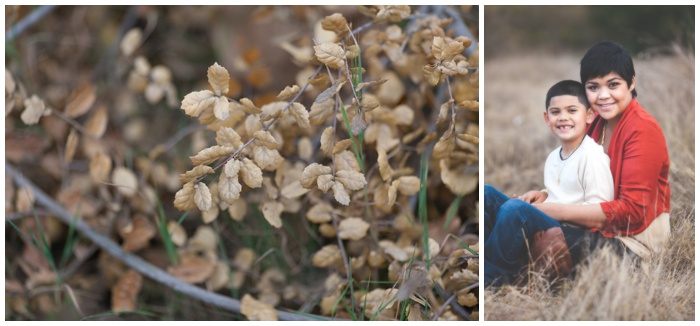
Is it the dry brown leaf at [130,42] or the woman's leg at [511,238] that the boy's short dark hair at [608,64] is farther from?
the dry brown leaf at [130,42]

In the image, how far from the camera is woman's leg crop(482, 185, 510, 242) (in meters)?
0.95

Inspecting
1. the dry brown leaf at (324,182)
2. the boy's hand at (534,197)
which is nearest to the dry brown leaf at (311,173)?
the dry brown leaf at (324,182)

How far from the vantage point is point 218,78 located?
87cm

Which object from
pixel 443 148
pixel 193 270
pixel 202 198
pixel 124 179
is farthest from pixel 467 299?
pixel 124 179

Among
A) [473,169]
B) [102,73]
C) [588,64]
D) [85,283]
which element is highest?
[588,64]

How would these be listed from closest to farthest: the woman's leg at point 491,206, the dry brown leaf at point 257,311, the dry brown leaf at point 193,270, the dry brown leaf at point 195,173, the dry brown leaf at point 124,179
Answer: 1. the dry brown leaf at point 195,173
2. the woman's leg at point 491,206
3. the dry brown leaf at point 257,311
4. the dry brown leaf at point 193,270
5. the dry brown leaf at point 124,179

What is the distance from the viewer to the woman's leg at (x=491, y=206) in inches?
37.4

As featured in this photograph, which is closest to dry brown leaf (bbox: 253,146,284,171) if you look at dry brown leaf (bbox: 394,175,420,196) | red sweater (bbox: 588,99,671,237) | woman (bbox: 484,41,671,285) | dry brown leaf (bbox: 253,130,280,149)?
dry brown leaf (bbox: 253,130,280,149)

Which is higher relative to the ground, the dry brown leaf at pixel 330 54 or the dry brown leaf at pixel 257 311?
the dry brown leaf at pixel 330 54

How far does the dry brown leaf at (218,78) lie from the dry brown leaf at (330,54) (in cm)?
13

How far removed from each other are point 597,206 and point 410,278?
0.30 m
